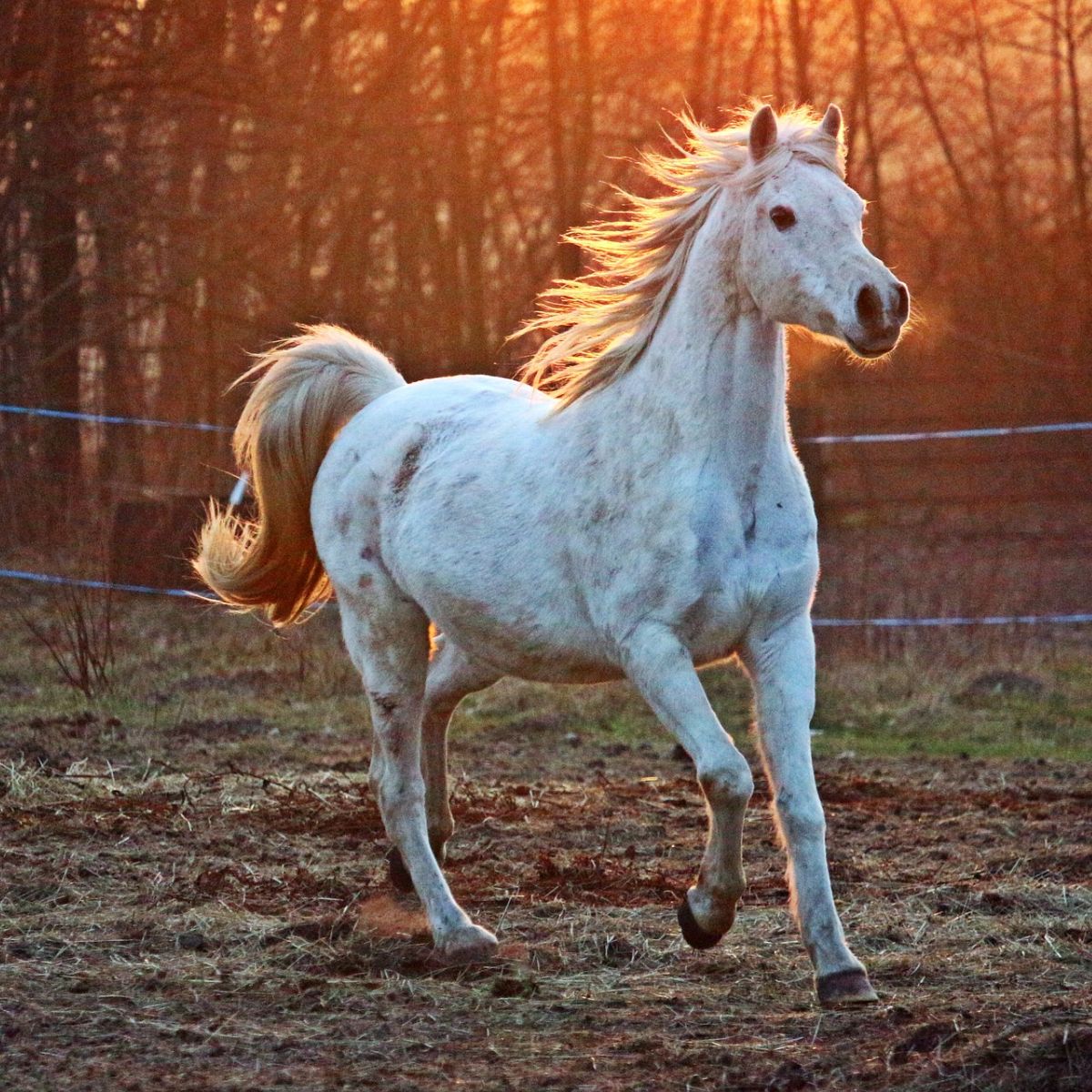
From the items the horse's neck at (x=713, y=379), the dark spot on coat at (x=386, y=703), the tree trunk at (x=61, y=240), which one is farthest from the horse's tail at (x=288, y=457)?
the tree trunk at (x=61, y=240)

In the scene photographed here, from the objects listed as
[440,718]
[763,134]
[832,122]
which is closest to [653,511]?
[763,134]

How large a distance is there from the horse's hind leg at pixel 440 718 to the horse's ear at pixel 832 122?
6.11ft

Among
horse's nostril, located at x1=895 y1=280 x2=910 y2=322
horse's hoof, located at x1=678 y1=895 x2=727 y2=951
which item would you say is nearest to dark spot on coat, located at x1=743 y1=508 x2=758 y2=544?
horse's nostril, located at x1=895 y1=280 x2=910 y2=322

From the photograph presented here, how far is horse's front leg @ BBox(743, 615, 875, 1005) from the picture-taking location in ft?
12.3

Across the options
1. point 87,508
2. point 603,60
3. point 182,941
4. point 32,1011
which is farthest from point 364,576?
point 603,60

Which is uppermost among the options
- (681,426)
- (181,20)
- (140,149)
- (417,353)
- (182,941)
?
(181,20)

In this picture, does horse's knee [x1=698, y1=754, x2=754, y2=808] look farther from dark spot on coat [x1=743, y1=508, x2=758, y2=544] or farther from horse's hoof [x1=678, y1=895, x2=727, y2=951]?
dark spot on coat [x1=743, y1=508, x2=758, y2=544]

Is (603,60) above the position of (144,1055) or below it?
above

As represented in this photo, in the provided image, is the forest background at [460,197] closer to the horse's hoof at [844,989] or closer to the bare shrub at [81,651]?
the bare shrub at [81,651]

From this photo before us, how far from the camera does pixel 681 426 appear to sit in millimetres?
3943

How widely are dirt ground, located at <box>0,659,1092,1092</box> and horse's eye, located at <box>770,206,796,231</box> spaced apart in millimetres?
1758

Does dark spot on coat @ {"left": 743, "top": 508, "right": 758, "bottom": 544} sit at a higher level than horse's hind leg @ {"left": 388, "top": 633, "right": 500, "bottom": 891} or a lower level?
higher

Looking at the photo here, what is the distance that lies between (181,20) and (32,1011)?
11.5 meters

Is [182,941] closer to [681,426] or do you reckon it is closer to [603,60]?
[681,426]
